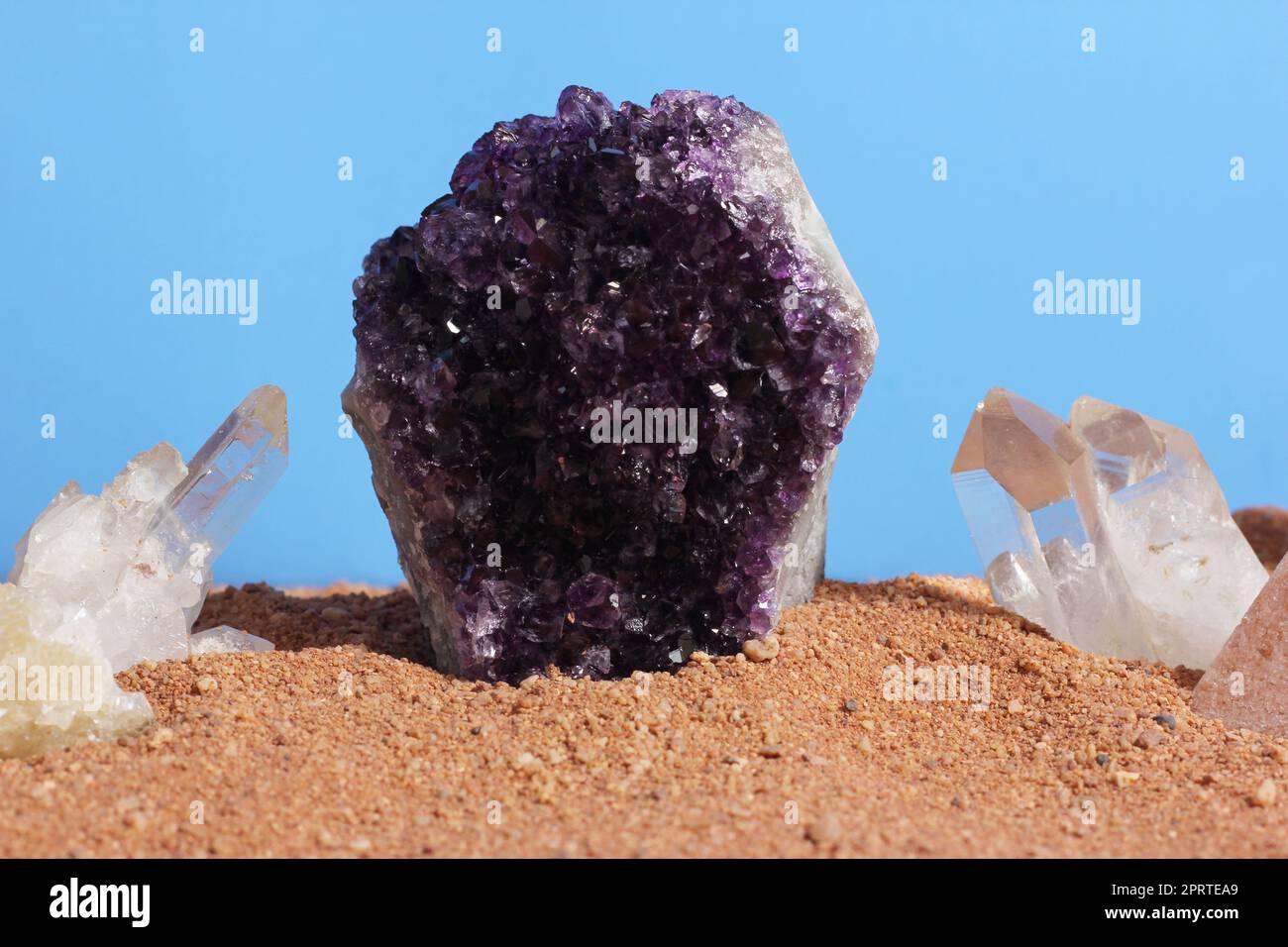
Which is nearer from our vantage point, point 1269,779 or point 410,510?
point 1269,779

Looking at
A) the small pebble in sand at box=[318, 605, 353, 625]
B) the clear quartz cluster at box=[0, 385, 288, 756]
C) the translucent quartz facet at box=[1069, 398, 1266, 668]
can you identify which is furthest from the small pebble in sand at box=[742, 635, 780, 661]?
the clear quartz cluster at box=[0, 385, 288, 756]

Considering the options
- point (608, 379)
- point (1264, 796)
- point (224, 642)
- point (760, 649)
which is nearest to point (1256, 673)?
point (1264, 796)

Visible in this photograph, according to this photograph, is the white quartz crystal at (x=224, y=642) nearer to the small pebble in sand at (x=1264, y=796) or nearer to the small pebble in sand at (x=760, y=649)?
the small pebble in sand at (x=760, y=649)

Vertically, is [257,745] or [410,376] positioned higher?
[410,376]

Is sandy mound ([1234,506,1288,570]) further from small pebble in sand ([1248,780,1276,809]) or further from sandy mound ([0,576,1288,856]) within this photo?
small pebble in sand ([1248,780,1276,809])
